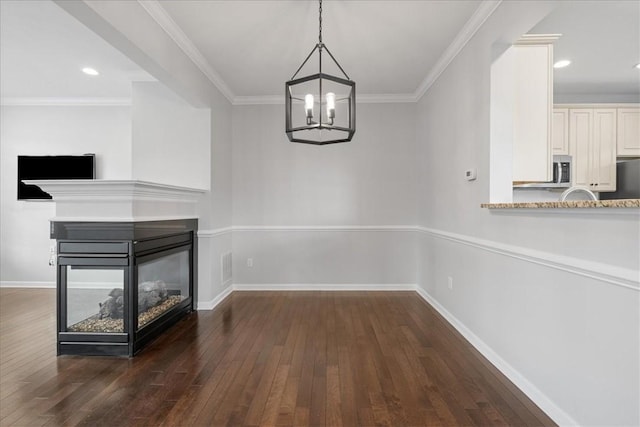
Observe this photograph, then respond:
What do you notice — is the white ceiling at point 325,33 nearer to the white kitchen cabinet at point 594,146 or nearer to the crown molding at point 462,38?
the crown molding at point 462,38

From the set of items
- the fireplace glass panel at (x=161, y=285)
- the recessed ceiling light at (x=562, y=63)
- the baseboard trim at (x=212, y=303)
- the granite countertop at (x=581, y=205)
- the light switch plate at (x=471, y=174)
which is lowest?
the baseboard trim at (x=212, y=303)

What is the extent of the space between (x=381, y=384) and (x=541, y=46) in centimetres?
275

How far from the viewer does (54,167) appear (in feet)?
16.1

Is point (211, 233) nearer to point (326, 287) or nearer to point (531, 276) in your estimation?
point (326, 287)

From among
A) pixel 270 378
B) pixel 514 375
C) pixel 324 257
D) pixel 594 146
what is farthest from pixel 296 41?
pixel 594 146

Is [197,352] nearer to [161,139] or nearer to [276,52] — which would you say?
[161,139]

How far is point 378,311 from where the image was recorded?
12.4ft

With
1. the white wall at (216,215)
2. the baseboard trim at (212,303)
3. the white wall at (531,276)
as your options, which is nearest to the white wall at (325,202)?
the white wall at (216,215)

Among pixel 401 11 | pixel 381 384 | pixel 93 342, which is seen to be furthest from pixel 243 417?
pixel 401 11

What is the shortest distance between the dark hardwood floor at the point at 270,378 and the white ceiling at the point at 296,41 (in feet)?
8.59

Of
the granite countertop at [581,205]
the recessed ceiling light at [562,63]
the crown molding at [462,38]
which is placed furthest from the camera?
the recessed ceiling light at [562,63]

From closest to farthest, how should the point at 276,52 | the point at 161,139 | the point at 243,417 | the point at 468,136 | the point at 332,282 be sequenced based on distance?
the point at 243,417 < the point at 468,136 < the point at 276,52 < the point at 161,139 < the point at 332,282

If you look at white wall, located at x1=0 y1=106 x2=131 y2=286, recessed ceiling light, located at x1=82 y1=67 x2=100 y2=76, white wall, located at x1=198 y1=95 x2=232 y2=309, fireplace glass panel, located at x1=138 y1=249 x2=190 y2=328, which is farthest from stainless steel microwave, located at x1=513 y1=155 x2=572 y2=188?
white wall, located at x1=0 y1=106 x2=131 y2=286

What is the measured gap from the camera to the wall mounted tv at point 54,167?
4.88 meters
